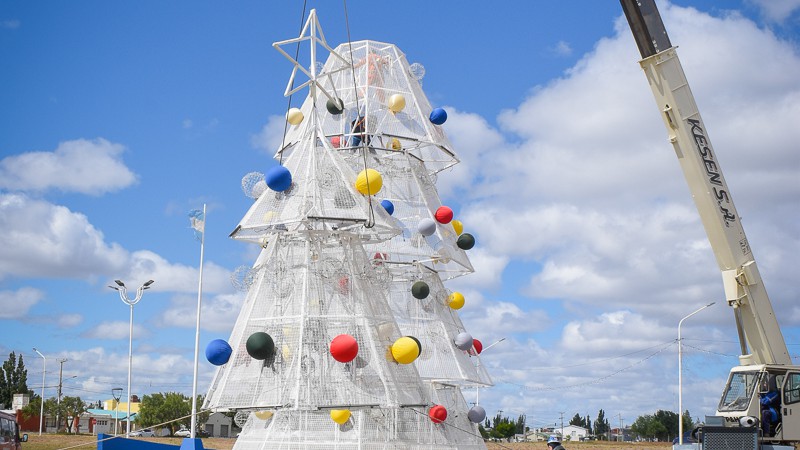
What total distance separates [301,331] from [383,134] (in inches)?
438

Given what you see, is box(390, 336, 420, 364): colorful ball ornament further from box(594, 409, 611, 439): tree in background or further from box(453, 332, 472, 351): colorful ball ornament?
box(594, 409, 611, 439): tree in background

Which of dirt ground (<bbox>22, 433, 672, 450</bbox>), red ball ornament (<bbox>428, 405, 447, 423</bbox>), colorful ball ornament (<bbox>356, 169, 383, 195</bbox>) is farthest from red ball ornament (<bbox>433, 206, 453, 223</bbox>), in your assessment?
dirt ground (<bbox>22, 433, 672, 450</bbox>)

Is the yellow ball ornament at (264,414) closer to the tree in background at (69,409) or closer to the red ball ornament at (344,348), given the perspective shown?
the red ball ornament at (344,348)

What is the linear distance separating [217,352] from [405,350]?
418cm

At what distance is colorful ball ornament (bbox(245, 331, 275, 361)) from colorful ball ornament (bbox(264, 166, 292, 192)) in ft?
11.0

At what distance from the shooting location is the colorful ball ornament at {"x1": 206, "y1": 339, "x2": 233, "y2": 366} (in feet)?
64.3

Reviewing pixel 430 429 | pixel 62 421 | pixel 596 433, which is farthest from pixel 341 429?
pixel 596 433

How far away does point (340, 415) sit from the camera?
1973cm

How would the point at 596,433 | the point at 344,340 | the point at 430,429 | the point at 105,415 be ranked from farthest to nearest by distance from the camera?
the point at 596,433 < the point at 105,415 < the point at 430,429 < the point at 344,340

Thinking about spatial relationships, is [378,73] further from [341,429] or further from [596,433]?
[596,433]

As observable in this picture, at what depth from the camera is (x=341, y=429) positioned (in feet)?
68.1

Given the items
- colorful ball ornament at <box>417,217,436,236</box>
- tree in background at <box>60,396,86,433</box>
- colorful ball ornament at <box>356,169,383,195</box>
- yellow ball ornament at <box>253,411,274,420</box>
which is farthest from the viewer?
tree in background at <box>60,396,86,433</box>

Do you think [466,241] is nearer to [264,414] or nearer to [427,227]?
[427,227]

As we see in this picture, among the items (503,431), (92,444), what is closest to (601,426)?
(503,431)
